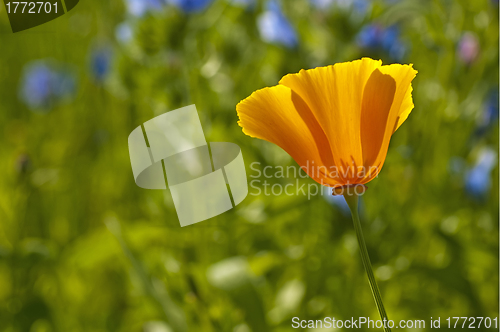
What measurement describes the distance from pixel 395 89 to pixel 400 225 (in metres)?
0.52

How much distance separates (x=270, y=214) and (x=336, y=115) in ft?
1.32

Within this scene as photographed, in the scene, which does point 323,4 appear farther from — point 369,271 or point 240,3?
point 369,271

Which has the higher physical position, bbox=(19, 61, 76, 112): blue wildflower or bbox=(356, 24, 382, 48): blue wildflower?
bbox=(356, 24, 382, 48): blue wildflower

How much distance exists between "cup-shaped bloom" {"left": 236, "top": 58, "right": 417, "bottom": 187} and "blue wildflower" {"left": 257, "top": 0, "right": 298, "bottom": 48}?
1.79ft

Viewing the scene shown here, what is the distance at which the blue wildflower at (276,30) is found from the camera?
2.68 ft

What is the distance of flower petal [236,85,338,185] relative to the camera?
0.96 ft

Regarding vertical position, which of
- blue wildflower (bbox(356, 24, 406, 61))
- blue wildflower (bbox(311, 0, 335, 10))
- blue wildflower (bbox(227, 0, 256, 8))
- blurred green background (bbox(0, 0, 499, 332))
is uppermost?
blue wildflower (bbox(227, 0, 256, 8))

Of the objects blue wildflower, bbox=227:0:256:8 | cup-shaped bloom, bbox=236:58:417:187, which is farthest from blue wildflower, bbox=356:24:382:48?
cup-shaped bloom, bbox=236:58:417:187

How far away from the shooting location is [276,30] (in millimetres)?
816

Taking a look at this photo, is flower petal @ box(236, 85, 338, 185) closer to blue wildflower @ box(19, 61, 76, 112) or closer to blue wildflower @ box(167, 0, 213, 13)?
blue wildflower @ box(167, 0, 213, 13)

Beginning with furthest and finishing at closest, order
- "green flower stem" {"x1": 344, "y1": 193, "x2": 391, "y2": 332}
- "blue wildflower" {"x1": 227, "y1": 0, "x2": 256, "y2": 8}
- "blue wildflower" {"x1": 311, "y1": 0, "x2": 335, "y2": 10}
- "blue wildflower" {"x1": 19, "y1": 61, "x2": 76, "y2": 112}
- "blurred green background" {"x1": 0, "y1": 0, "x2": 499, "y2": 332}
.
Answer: "blue wildflower" {"x1": 19, "y1": 61, "x2": 76, "y2": 112}
"blue wildflower" {"x1": 227, "y1": 0, "x2": 256, "y2": 8}
"blue wildflower" {"x1": 311, "y1": 0, "x2": 335, "y2": 10}
"blurred green background" {"x1": 0, "y1": 0, "x2": 499, "y2": 332}
"green flower stem" {"x1": 344, "y1": 193, "x2": 391, "y2": 332}

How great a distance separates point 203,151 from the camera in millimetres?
725

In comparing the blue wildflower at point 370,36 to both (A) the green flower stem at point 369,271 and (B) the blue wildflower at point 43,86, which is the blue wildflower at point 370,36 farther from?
(B) the blue wildflower at point 43,86

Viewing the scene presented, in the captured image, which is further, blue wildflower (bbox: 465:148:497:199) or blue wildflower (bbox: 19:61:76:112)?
blue wildflower (bbox: 19:61:76:112)
